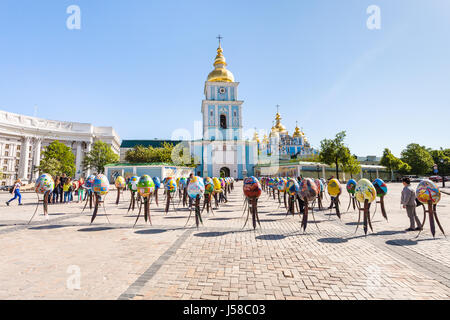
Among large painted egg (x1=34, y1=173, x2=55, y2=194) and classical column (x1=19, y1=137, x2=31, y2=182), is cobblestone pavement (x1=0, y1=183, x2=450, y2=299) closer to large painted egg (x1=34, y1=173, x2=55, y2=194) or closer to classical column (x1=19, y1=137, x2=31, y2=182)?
large painted egg (x1=34, y1=173, x2=55, y2=194)

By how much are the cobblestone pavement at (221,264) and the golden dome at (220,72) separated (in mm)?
51669

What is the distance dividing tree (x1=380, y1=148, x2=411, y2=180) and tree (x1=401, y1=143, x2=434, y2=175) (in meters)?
4.65

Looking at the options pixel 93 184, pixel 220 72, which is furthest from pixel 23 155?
pixel 93 184

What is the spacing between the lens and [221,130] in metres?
54.1

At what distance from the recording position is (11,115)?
201ft

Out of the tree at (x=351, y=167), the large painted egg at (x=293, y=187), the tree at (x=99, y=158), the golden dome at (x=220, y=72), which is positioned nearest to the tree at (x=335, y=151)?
the tree at (x=351, y=167)

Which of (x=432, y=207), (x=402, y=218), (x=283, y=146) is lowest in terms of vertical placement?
(x=402, y=218)

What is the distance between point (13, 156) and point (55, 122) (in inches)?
581

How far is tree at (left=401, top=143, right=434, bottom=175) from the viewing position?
209ft

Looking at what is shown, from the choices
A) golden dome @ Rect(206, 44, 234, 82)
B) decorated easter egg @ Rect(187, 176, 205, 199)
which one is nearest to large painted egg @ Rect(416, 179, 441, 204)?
decorated easter egg @ Rect(187, 176, 205, 199)

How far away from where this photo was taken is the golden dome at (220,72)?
54.2m

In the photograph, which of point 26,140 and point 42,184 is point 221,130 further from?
point 26,140
